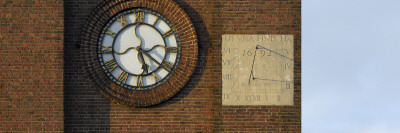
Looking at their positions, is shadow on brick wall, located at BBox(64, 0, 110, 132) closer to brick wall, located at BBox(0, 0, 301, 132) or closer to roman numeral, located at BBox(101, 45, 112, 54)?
brick wall, located at BBox(0, 0, 301, 132)

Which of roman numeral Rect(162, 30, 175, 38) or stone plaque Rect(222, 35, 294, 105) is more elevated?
roman numeral Rect(162, 30, 175, 38)

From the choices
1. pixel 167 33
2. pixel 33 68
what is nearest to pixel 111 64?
pixel 167 33

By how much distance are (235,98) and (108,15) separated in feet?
11.3

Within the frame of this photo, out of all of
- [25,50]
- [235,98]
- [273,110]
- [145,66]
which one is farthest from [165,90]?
[25,50]

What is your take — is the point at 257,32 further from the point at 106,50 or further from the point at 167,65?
the point at 106,50

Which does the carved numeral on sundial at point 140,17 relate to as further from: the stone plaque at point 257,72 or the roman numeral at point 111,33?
the stone plaque at point 257,72

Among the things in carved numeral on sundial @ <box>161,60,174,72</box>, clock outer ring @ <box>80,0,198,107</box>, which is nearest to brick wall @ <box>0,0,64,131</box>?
clock outer ring @ <box>80,0,198,107</box>

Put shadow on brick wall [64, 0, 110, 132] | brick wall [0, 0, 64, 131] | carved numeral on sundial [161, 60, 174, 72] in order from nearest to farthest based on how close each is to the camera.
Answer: brick wall [0, 0, 64, 131], carved numeral on sundial [161, 60, 174, 72], shadow on brick wall [64, 0, 110, 132]

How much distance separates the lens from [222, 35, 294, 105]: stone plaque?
13250 mm

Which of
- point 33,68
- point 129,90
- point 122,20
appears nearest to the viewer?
point 33,68

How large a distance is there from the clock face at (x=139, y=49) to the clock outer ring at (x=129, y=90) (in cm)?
11

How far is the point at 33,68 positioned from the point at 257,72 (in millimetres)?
5017

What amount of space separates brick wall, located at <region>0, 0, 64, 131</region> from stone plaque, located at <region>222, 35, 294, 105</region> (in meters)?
3.77

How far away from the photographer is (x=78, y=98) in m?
13.5
